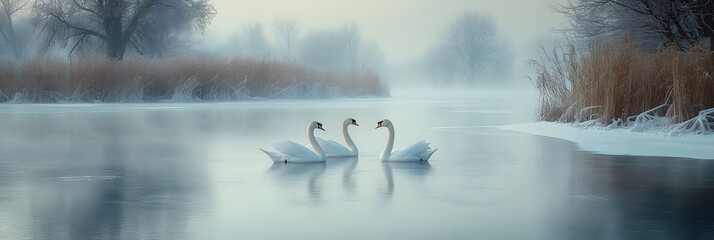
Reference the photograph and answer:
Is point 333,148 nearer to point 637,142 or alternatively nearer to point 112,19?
Result: point 637,142

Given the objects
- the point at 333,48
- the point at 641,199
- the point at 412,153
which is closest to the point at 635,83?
the point at 412,153

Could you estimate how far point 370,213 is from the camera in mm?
6703

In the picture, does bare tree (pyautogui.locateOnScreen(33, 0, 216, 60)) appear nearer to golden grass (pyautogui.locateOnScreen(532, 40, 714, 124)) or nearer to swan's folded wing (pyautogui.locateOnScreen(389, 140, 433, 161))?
golden grass (pyautogui.locateOnScreen(532, 40, 714, 124))

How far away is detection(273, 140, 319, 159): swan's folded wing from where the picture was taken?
10508 mm

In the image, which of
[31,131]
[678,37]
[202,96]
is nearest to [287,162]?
[31,131]

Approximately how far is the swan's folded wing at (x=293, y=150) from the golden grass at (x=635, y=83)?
17.6ft

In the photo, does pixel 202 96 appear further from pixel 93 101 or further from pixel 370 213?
pixel 370 213

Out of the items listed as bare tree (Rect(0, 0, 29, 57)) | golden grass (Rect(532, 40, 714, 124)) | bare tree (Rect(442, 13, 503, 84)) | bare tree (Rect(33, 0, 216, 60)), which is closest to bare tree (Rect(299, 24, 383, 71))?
bare tree (Rect(442, 13, 503, 84))

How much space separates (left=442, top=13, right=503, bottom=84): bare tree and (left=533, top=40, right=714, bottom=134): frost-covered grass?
74.3m

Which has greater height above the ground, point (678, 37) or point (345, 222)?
point (678, 37)

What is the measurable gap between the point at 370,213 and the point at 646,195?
2.25 metres

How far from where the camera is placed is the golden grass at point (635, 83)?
528 inches

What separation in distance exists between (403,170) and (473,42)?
81.6 meters

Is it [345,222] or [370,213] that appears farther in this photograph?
[370,213]
